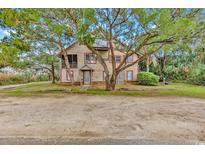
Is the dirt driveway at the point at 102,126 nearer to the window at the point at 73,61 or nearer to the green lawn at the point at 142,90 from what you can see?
the green lawn at the point at 142,90

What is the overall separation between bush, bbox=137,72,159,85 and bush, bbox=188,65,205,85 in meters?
0.79

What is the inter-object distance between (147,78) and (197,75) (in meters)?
1.25

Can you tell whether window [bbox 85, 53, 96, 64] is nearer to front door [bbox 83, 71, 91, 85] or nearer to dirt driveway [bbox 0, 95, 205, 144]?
front door [bbox 83, 71, 91, 85]

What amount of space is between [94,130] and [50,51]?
5.17m

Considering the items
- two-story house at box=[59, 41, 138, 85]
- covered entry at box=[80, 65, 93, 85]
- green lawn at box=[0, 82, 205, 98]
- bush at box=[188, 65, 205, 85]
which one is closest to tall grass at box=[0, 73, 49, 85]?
green lawn at box=[0, 82, 205, 98]

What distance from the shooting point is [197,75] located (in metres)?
3.63

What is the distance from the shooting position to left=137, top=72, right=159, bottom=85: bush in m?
4.23

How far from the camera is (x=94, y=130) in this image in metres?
2.06

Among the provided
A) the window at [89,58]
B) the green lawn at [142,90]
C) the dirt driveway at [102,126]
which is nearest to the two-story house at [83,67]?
the window at [89,58]

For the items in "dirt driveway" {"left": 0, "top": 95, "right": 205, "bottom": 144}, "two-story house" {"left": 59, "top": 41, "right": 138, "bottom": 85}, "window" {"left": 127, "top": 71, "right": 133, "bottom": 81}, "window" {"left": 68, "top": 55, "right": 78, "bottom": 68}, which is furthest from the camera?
"window" {"left": 68, "top": 55, "right": 78, "bottom": 68}

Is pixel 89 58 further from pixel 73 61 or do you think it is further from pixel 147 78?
pixel 147 78

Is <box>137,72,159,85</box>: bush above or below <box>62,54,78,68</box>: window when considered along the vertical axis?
below

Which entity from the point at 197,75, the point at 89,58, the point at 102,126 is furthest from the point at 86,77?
the point at 102,126
